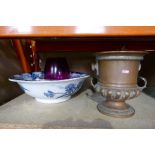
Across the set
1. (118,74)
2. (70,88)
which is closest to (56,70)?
(70,88)

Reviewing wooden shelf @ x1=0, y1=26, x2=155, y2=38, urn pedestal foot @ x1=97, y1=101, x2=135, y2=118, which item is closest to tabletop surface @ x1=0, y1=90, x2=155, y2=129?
urn pedestal foot @ x1=97, y1=101, x2=135, y2=118

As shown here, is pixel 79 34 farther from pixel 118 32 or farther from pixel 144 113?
pixel 144 113

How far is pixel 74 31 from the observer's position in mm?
368

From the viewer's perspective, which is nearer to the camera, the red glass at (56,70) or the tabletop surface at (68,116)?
the tabletop surface at (68,116)

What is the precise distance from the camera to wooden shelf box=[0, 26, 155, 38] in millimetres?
366

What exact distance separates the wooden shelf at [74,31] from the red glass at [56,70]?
9.3 inches

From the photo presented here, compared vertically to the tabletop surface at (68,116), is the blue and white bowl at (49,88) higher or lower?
higher

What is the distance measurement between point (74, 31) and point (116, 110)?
0.26 m

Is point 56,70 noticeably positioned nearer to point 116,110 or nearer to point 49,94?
point 49,94

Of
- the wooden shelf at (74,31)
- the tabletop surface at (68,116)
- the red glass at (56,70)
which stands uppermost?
the wooden shelf at (74,31)

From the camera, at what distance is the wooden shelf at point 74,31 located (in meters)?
0.37

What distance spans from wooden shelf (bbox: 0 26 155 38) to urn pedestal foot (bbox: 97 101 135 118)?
22cm

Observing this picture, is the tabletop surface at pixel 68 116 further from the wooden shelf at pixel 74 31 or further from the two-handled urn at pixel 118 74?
the wooden shelf at pixel 74 31

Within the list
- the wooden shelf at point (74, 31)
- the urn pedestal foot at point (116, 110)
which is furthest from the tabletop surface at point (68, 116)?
the wooden shelf at point (74, 31)
